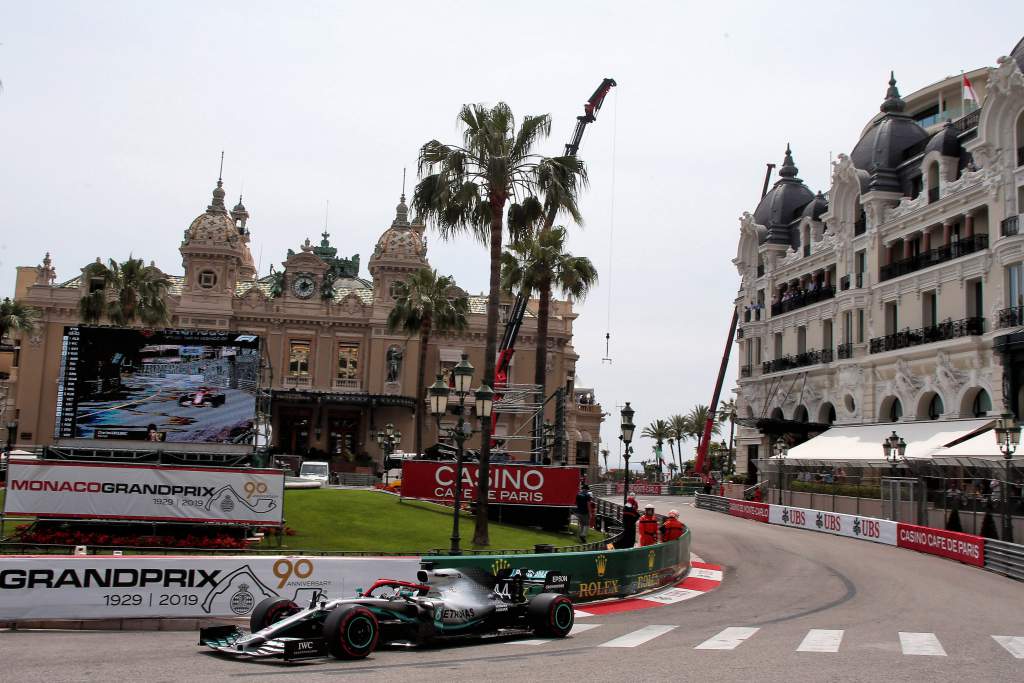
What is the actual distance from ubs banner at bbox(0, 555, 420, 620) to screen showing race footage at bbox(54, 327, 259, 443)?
1159 cm

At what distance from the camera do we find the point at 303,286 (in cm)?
7806

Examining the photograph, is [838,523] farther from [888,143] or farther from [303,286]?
[303,286]

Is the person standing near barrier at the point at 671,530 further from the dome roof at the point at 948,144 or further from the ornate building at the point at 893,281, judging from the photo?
the dome roof at the point at 948,144

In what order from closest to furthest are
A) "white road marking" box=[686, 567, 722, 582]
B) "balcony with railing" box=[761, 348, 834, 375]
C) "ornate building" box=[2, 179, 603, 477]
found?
"white road marking" box=[686, 567, 722, 582] → "balcony with railing" box=[761, 348, 834, 375] → "ornate building" box=[2, 179, 603, 477]

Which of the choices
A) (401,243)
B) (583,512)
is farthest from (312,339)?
(583,512)

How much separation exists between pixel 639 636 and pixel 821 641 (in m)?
2.81

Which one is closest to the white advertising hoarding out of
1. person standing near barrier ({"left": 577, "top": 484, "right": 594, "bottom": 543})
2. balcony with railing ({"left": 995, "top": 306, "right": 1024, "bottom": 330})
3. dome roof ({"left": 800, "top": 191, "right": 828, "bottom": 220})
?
balcony with railing ({"left": 995, "top": 306, "right": 1024, "bottom": 330})

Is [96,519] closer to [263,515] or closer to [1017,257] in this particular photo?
[263,515]

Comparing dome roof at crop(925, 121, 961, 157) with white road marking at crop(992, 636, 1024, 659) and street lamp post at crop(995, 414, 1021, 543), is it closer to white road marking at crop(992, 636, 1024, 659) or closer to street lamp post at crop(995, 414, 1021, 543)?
street lamp post at crop(995, 414, 1021, 543)

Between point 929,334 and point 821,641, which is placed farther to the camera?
point 929,334

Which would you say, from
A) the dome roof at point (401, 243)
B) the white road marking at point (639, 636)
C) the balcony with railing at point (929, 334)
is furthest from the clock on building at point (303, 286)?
the white road marking at point (639, 636)

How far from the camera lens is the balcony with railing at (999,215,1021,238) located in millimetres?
38125

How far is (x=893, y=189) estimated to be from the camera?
49.0m

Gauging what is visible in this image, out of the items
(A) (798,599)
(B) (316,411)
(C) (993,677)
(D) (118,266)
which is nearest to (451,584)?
(C) (993,677)
